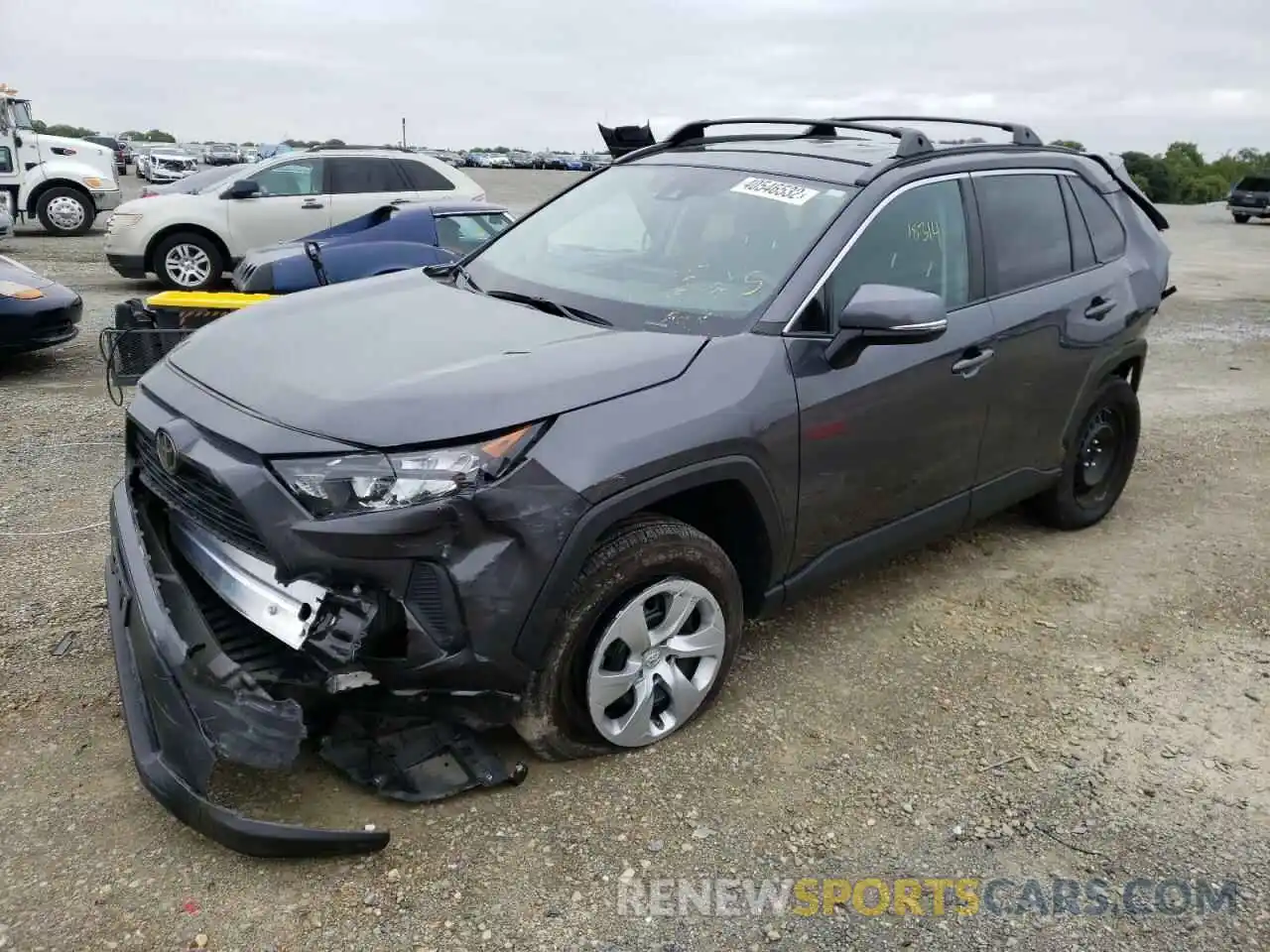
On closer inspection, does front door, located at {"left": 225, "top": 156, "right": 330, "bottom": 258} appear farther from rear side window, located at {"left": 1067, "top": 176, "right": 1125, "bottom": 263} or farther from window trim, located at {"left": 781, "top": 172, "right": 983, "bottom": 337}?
window trim, located at {"left": 781, "top": 172, "right": 983, "bottom": 337}

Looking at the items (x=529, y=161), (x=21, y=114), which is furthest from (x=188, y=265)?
(x=529, y=161)

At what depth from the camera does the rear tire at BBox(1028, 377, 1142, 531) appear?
466 centimetres

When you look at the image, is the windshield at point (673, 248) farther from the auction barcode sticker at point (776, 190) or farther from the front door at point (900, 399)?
the front door at point (900, 399)

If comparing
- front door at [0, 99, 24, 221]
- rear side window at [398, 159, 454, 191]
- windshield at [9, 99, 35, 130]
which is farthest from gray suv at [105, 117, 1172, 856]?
windshield at [9, 99, 35, 130]

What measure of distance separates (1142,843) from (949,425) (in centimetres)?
150

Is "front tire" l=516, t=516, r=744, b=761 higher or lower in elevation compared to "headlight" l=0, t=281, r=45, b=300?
lower

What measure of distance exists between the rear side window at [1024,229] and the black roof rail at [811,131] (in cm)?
35

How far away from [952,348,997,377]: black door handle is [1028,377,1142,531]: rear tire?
1.09 metres

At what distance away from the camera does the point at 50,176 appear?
55.2 feet

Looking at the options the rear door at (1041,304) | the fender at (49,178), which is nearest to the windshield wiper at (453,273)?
the rear door at (1041,304)

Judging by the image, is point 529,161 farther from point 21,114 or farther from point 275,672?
point 275,672

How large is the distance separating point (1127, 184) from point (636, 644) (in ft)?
11.9

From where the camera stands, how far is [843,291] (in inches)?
128

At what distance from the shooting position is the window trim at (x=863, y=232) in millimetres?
3128
